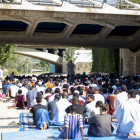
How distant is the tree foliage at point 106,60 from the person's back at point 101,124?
33510 millimetres

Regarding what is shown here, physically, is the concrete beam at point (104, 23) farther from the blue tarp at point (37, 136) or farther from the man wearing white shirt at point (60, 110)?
the blue tarp at point (37, 136)

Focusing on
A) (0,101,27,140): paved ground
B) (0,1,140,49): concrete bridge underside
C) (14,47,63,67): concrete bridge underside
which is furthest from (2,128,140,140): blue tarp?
(14,47,63,67): concrete bridge underside

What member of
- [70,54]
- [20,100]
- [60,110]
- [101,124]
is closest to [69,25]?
[20,100]

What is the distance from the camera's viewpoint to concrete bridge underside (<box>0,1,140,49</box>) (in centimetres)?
2208

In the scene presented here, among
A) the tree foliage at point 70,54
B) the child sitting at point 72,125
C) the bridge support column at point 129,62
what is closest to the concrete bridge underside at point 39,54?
the tree foliage at point 70,54

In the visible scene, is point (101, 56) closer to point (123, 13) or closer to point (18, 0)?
point (123, 13)

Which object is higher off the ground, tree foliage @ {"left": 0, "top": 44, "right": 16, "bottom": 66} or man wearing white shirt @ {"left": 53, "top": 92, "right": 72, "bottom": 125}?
tree foliage @ {"left": 0, "top": 44, "right": 16, "bottom": 66}

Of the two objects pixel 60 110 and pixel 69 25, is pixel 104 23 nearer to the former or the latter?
pixel 69 25

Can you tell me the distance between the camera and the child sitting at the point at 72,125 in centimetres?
637

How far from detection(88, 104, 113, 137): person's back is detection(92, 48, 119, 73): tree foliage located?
110 ft

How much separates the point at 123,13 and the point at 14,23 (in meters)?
10.9

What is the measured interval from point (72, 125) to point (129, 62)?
1176 inches

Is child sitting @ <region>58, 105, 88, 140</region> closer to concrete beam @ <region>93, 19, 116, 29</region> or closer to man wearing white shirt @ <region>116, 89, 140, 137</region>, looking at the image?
man wearing white shirt @ <region>116, 89, 140, 137</region>

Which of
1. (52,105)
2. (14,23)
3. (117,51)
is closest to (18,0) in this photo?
(14,23)
